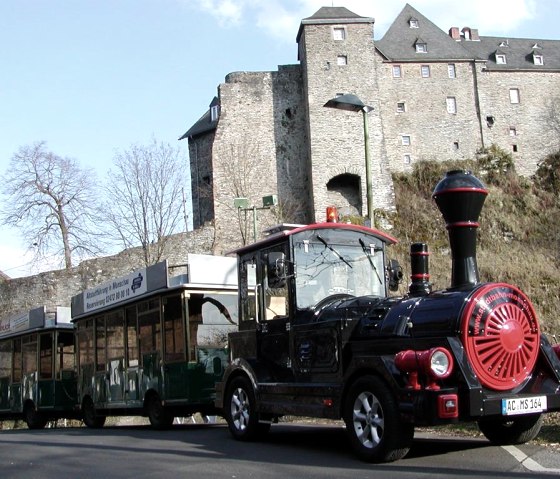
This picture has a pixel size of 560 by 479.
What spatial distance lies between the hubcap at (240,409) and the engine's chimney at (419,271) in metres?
2.96

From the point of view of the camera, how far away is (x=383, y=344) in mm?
7762

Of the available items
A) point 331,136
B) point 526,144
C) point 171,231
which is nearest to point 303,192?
point 331,136

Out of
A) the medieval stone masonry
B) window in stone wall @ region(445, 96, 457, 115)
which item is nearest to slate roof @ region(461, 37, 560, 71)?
the medieval stone masonry

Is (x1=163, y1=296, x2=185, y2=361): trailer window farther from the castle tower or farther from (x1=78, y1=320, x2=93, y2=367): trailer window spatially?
the castle tower

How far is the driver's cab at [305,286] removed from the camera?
29.6 ft

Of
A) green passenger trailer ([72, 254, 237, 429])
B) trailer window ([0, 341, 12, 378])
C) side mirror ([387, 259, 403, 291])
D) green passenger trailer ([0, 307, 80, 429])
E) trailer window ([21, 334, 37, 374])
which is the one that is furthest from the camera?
trailer window ([0, 341, 12, 378])

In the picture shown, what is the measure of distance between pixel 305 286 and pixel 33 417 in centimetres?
1315

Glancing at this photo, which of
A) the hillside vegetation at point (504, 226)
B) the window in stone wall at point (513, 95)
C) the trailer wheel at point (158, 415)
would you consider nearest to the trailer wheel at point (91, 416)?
the trailer wheel at point (158, 415)

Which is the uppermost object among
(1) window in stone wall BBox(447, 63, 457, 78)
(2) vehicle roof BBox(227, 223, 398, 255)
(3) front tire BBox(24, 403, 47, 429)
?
(1) window in stone wall BBox(447, 63, 457, 78)

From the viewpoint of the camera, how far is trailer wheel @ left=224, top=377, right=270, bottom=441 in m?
9.87

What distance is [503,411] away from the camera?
711 cm

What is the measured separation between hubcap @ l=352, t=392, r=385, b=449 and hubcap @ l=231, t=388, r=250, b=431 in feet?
8.38

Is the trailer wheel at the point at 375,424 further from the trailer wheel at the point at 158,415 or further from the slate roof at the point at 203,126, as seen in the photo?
the slate roof at the point at 203,126

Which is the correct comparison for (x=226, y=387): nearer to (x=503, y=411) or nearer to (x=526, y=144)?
(x=503, y=411)
